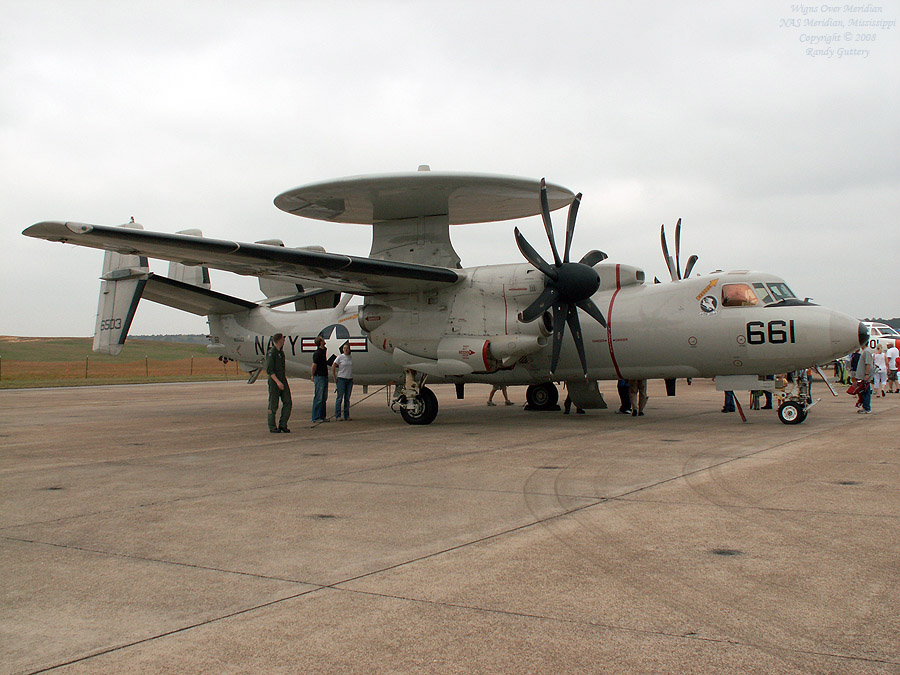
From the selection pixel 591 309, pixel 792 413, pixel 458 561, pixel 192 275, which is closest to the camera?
pixel 458 561

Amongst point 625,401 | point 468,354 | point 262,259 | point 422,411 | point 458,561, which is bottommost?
point 458,561

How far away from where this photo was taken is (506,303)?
51.5 feet

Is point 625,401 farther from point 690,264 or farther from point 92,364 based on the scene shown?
point 92,364

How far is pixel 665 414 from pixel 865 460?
8.34 meters

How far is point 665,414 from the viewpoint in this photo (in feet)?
59.5

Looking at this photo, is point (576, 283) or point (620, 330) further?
point (620, 330)

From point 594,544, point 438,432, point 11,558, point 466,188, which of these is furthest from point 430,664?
point 466,188

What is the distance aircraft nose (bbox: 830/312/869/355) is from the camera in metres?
13.9

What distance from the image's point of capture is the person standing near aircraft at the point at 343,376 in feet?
58.9

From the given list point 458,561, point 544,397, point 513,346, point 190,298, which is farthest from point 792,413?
point 190,298

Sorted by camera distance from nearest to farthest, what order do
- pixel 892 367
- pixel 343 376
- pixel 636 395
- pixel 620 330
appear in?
pixel 620 330 → pixel 636 395 → pixel 343 376 → pixel 892 367

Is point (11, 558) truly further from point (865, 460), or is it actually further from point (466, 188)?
point (466, 188)

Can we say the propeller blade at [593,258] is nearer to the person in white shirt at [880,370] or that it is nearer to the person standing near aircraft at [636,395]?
the person standing near aircraft at [636,395]

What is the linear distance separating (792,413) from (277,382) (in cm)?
1071
